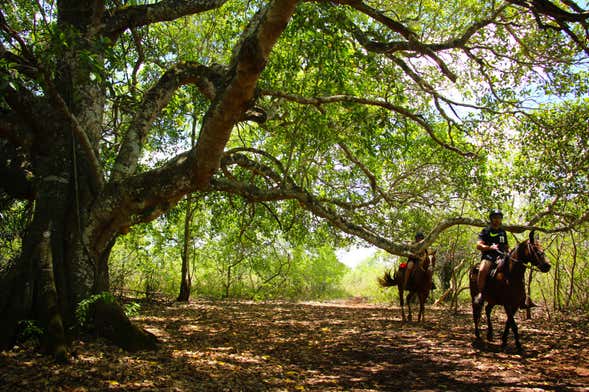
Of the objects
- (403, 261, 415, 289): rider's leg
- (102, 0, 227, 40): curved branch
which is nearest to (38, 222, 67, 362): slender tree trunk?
(102, 0, 227, 40): curved branch

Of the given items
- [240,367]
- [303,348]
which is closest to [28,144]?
[240,367]

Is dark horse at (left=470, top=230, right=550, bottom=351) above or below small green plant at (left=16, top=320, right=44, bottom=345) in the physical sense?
above

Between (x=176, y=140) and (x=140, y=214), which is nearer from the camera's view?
(x=140, y=214)

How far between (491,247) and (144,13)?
728cm

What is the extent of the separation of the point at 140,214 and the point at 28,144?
184 centimetres

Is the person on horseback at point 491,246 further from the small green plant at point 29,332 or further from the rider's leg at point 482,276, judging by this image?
the small green plant at point 29,332

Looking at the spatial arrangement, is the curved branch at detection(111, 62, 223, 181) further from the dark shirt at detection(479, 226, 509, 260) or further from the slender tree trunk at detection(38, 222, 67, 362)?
the dark shirt at detection(479, 226, 509, 260)

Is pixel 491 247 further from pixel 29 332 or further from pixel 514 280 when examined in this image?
pixel 29 332

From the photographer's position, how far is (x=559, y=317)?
12078 millimetres

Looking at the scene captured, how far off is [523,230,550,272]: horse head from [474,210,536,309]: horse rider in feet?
1.79

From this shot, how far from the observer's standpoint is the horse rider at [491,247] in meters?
7.71

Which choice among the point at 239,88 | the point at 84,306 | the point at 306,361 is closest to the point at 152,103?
the point at 239,88

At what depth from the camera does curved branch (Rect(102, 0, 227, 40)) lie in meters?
6.56

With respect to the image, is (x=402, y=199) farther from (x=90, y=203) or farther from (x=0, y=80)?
(x=0, y=80)
